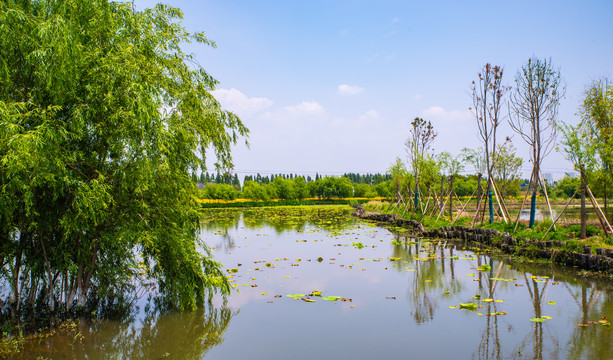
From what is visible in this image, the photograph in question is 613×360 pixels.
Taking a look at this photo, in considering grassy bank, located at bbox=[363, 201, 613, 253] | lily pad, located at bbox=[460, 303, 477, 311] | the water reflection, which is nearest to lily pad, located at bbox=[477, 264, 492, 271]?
the water reflection

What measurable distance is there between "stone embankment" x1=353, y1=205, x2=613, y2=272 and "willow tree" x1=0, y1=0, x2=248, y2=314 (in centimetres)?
960

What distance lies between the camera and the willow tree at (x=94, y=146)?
19.0ft

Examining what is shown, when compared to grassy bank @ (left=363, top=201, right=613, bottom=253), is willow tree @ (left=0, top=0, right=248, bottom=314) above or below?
above

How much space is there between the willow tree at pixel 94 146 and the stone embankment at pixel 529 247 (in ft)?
31.5

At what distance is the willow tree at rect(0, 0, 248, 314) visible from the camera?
5.79m

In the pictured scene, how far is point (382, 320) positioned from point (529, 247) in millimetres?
8048

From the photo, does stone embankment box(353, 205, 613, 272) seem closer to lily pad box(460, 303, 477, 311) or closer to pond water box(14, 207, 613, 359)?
pond water box(14, 207, 613, 359)

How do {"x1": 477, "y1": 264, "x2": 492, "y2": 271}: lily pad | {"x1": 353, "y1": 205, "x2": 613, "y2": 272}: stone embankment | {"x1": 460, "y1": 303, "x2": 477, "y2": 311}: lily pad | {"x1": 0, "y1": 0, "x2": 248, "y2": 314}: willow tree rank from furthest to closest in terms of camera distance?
{"x1": 477, "y1": 264, "x2": 492, "y2": 271}: lily pad, {"x1": 353, "y1": 205, "x2": 613, "y2": 272}: stone embankment, {"x1": 460, "y1": 303, "x2": 477, "y2": 311}: lily pad, {"x1": 0, "y1": 0, "x2": 248, "y2": 314}: willow tree

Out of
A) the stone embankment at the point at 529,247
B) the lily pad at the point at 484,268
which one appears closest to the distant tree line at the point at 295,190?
the stone embankment at the point at 529,247

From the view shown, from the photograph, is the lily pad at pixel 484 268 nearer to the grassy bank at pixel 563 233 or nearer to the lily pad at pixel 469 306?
the grassy bank at pixel 563 233

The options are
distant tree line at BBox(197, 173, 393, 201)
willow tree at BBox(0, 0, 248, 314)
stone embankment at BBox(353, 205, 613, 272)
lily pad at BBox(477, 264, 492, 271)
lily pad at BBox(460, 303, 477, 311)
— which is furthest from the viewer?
distant tree line at BBox(197, 173, 393, 201)

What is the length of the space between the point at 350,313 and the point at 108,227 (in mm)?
4733

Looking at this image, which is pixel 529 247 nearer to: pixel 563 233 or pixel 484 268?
pixel 563 233

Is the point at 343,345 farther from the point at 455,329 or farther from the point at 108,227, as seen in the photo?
the point at 108,227
